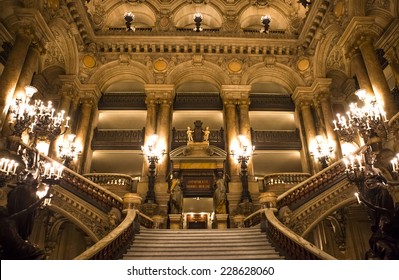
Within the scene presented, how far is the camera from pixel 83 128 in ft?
51.0

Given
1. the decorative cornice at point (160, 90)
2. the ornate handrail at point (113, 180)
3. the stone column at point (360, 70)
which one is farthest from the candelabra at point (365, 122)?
the decorative cornice at point (160, 90)

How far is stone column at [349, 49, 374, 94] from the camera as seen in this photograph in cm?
1130

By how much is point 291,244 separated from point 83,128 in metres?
12.4

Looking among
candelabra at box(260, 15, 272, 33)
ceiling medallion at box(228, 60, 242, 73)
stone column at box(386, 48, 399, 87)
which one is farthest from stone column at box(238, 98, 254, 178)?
stone column at box(386, 48, 399, 87)

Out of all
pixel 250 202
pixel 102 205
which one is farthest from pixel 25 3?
pixel 250 202

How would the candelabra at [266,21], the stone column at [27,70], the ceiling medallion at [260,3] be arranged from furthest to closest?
the ceiling medallion at [260,3]
the candelabra at [266,21]
the stone column at [27,70]

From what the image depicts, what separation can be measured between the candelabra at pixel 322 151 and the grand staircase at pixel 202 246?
6.51m

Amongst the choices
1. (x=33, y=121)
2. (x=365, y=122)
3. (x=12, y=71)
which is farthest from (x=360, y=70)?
(x=12, y=71)

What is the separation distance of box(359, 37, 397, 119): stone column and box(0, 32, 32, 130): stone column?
12961 millimetres

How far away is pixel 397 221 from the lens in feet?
17.4

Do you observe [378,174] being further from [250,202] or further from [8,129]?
[8,129]

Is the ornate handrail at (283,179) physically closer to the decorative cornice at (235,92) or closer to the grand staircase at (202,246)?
the decorative cornice at (235,92)

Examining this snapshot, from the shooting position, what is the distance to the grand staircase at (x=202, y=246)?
7.41 metres

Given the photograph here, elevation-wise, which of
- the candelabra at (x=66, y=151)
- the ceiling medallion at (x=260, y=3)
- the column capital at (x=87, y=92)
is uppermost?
the ceiling medallion at (x=260, y=3)
